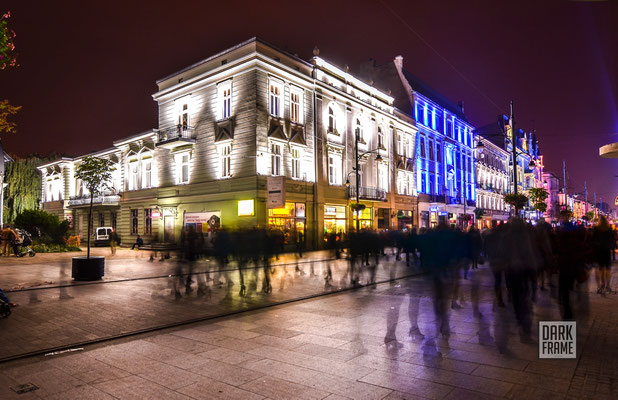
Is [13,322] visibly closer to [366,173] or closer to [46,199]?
[366,173]

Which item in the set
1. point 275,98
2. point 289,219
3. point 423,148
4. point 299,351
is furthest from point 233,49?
point 423,148

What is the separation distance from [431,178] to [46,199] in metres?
49.8

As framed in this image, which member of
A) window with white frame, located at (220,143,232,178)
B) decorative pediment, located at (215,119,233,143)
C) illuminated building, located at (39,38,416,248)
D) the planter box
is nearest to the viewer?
the planter box

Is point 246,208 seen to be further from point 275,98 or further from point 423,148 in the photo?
point 423,148

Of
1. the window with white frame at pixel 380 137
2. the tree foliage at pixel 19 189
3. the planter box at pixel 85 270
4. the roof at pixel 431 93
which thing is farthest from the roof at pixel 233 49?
the tree foliage at pixel 19 189

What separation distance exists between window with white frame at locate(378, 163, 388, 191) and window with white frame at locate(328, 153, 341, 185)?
6.52 m

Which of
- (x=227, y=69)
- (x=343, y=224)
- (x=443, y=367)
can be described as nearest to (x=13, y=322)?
(x=443, y=367)

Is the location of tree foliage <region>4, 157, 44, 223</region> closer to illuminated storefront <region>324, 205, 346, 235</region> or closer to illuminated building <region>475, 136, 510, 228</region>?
illuminated storefront <region>324, 205, 346, 235</region>

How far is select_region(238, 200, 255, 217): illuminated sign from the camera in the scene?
84.0 ft

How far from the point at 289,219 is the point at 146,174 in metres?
→ 16.6

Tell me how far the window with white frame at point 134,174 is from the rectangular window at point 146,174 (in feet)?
4.11

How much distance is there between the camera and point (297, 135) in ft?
93.6

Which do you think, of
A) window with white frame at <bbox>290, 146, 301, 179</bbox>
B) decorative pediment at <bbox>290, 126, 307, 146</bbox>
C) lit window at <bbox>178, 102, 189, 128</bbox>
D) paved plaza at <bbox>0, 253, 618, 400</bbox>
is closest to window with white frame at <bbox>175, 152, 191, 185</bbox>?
lit window at <bbox>178, 102, 189, 128</bbox>

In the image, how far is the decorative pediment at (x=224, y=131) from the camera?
2729cm
